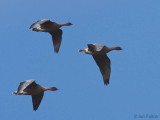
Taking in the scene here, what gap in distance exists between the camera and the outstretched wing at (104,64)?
1788cm

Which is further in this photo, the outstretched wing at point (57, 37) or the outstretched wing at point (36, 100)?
the outstretched wing at point (57, 37)

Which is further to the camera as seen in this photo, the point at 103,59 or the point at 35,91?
the point at 103,59

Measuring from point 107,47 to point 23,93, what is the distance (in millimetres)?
3548

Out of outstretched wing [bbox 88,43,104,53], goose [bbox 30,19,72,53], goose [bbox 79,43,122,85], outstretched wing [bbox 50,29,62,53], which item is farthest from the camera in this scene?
outstretched wing [bbox 50,29,62,53]

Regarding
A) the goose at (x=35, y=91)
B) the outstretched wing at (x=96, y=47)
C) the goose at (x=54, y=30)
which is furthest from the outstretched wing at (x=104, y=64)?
the goose at (x=54, y=30)

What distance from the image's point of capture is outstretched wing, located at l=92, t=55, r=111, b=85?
58.6 feet

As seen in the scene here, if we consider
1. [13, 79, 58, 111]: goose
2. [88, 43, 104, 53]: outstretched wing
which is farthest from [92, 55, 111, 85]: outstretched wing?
[13, 79, 58, 111]: goose

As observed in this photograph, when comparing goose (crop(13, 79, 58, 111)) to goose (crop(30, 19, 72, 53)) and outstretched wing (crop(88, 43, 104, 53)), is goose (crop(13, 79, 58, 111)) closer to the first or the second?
outstretched wing (crop(88, 43, 104, 53))

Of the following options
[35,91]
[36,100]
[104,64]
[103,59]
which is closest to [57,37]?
[103,59]

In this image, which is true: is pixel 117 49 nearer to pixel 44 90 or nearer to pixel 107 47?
pixel 107 47

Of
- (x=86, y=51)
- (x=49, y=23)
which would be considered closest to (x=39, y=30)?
(x=49, y=23)

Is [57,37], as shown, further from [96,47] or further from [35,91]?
[96,47]

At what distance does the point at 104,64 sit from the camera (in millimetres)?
18125

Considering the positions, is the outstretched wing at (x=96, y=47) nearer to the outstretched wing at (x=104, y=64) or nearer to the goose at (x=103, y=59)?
the goose at (x=103, y=59)
